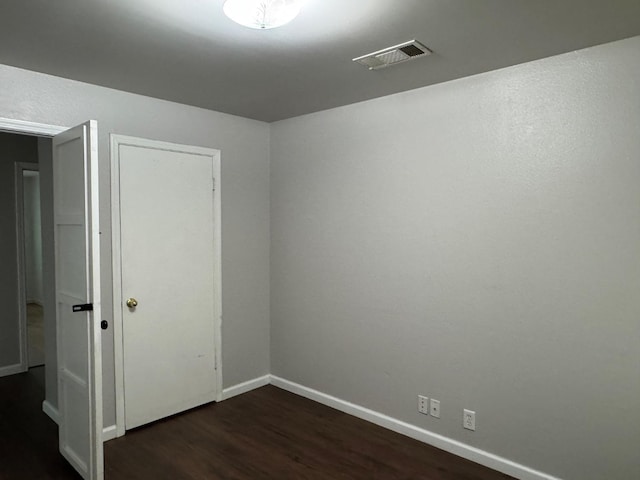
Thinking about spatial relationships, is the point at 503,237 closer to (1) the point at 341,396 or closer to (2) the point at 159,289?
(1) the point at 341,396

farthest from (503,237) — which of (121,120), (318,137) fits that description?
(121,120)

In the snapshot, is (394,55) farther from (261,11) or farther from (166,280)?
(166,280)

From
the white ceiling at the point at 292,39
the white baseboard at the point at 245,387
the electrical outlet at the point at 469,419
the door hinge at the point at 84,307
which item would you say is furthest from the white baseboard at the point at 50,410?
the electrical outlet at the point at 469,419

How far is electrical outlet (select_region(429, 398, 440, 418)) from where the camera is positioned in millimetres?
2988

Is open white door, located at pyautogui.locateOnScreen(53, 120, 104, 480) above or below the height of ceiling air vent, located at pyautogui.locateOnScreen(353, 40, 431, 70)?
below

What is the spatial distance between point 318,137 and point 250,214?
0.96 metres

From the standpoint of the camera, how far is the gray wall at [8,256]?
4406 millimetres

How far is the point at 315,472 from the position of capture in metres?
2.69

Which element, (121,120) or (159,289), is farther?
(159,289)

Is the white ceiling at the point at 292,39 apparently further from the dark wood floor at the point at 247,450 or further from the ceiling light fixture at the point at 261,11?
the dark wood floor at the point at 247,450

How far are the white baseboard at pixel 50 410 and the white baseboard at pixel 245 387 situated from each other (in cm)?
130

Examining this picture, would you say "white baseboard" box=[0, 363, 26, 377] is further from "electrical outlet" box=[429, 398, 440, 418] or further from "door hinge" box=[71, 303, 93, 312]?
"electrical outlet" box=[429, 398, 440, 418]

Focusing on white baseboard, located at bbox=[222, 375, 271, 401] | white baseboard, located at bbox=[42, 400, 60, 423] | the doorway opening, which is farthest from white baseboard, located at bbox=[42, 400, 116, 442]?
the doorway opening

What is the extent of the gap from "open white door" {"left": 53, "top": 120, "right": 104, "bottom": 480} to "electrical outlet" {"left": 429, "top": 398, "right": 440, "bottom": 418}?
213 centimetres
